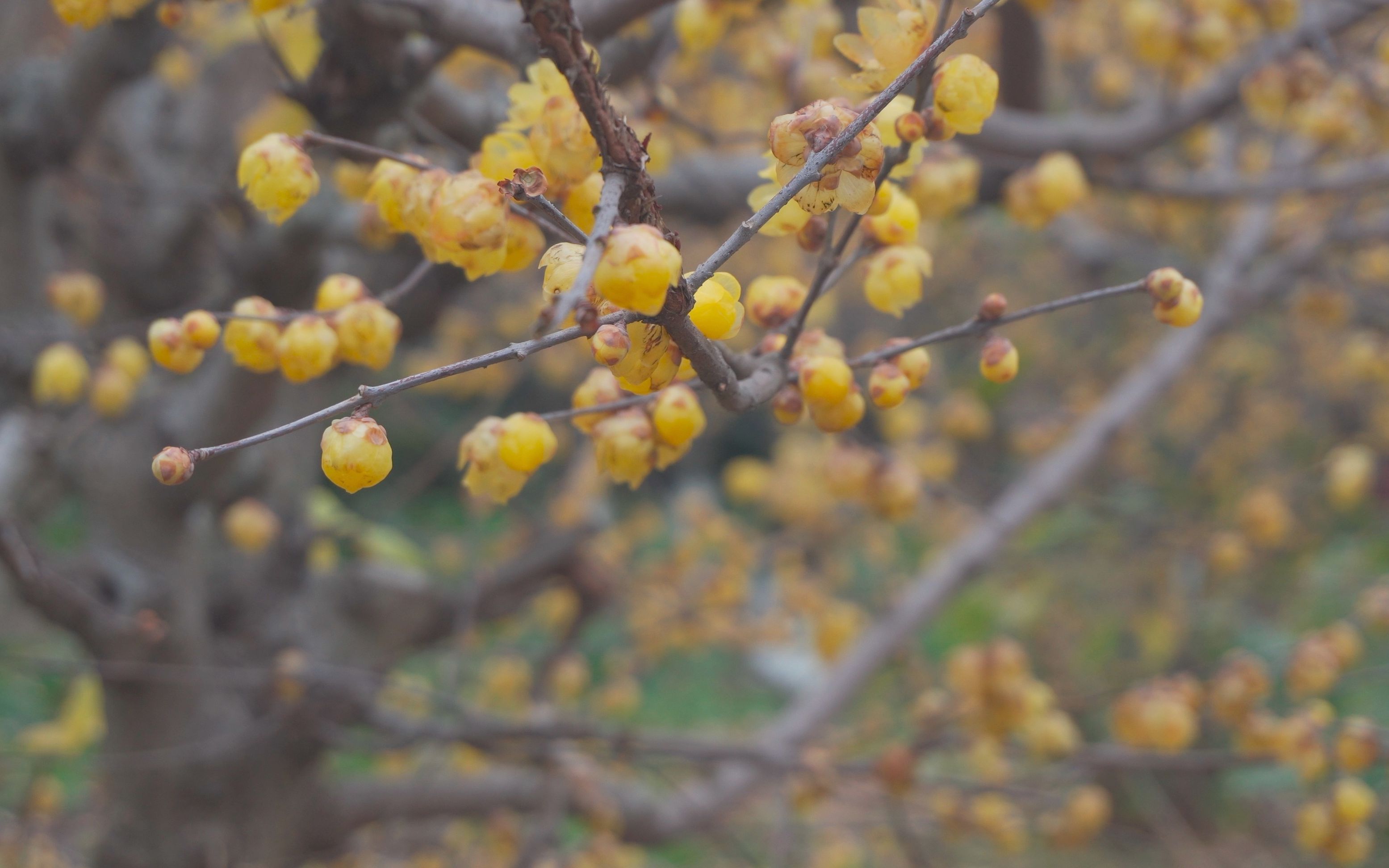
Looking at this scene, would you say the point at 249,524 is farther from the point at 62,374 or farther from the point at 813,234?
the point at 813,234

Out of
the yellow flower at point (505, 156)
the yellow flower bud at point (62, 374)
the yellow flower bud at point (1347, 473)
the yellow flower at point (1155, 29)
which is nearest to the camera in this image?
the yellow flower at point (505, 156)

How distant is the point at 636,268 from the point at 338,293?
48 cm

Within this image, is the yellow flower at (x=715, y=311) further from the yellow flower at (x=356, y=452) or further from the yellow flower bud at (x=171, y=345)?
the yellow flower bud at (x=171, y=345)

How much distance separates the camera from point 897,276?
78 centimetres

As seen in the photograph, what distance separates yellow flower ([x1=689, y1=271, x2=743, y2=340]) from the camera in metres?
0.55

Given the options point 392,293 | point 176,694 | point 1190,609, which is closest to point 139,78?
point 392,293

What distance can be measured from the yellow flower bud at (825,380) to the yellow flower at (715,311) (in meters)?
0.13

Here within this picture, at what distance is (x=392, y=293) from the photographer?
808 millimetres

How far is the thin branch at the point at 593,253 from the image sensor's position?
0.35 m

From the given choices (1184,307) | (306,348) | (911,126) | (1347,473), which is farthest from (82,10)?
(1347,473)

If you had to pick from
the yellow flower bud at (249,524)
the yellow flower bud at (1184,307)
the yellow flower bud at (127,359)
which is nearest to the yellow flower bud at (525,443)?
the yellow flower bud at (1184,307)

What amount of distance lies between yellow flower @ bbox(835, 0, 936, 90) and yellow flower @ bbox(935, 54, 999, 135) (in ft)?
0.09

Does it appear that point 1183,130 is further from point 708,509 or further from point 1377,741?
point 708,509

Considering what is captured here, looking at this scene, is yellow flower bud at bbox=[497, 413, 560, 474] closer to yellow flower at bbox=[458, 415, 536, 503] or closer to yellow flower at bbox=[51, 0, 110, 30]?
yellow flower at bbox=[458, 415, 536, 503]
